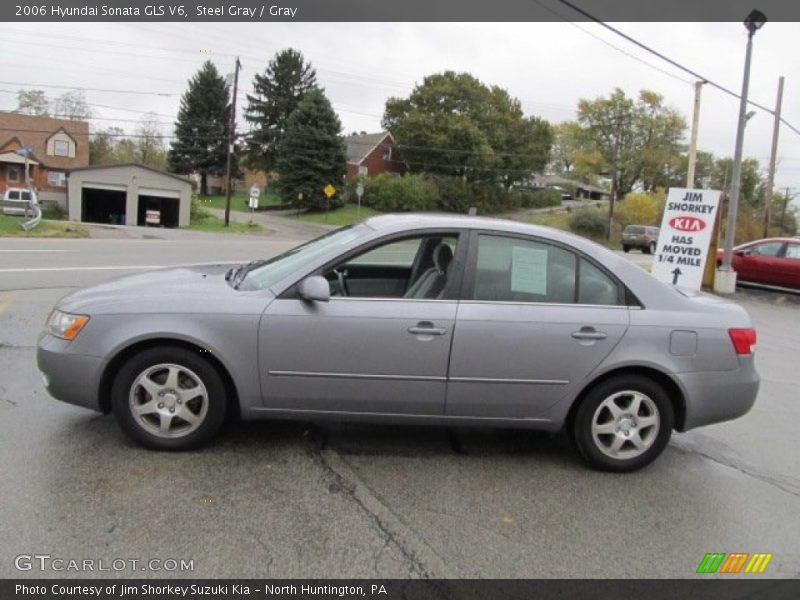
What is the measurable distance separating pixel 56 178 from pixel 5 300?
51003 millimetres

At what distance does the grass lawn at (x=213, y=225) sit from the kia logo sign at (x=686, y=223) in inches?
1308

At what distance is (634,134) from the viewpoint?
7200cm

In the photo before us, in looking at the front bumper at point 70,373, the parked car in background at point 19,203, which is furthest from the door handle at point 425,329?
the parked car in background at point 19,203

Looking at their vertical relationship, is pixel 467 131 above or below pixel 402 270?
above

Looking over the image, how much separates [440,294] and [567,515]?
1.46 metres

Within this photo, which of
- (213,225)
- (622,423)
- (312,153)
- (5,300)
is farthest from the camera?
(312,153)

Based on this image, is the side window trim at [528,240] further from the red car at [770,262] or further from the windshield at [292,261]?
the red car at [770,262]

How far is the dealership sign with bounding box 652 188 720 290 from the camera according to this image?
10102mm

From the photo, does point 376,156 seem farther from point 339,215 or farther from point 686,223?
point 686,223

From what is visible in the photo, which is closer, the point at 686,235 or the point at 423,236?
the point at 423,236

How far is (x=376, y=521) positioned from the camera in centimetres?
323

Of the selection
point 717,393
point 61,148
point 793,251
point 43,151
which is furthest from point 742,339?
point 61,148
